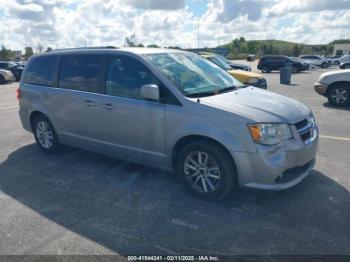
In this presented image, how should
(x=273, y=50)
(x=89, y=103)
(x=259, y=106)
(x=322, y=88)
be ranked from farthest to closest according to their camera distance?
(x=273, y=50)
(x=322, y=88)
(x=89, y=103)
(x=259, y=106)

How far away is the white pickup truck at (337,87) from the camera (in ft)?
32.8

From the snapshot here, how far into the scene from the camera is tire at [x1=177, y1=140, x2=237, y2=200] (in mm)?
3762

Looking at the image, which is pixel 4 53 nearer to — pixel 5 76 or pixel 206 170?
pixel 5 76

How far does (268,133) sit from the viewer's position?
3578 mm

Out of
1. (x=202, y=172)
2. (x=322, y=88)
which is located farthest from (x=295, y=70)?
(x=202, y=172)

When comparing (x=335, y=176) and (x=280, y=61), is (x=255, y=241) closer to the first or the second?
(x=335, y=176)

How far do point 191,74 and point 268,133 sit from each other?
4.73ft

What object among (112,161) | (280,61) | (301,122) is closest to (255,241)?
(301,122)

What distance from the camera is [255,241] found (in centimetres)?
317

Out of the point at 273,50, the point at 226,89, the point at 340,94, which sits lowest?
the point at 340,94

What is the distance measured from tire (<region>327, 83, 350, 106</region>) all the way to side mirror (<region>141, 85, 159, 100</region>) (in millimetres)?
8138

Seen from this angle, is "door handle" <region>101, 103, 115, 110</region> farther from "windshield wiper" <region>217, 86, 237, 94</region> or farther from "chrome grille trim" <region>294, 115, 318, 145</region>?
"chrome grille trim" <region>294, 115, 318, 145</region>

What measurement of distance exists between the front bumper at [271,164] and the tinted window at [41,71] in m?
3.59

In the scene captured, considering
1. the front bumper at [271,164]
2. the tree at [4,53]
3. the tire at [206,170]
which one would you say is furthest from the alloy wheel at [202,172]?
the tree at [4,53]
